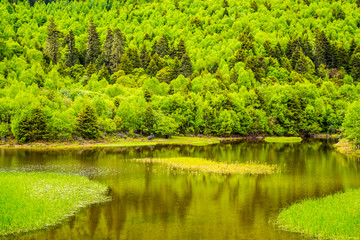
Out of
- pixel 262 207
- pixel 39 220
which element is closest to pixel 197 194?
pixel 262 207

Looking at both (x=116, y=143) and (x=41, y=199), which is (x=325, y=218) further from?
(x=116, y=143)

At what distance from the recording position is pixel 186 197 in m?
40.8

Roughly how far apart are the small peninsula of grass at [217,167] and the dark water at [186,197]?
333 centimetres

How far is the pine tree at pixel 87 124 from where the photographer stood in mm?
107125

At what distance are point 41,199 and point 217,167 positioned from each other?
33.1m

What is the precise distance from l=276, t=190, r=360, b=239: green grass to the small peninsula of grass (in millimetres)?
20565

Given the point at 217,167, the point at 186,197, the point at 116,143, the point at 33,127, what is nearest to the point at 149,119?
the point at 116,143

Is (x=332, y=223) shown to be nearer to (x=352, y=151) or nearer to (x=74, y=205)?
(x=74, y=205)

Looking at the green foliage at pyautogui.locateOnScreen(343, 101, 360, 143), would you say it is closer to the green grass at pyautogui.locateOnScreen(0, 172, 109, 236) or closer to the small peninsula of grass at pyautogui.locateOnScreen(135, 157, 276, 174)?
the small peninsula of grass at pyautogui.locateOnScreen(135, 157, 276, 174)

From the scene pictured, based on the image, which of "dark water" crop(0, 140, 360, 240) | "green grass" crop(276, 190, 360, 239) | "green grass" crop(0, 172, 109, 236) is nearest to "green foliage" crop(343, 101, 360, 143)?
"dark water" crop(0, 140, 360, 240)

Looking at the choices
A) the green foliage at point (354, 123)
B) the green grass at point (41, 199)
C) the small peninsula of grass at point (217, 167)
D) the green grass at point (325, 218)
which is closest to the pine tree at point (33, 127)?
the small peninsula of grass at point (217, 167)

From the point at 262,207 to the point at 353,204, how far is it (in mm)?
8954

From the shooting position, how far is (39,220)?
3023 cm

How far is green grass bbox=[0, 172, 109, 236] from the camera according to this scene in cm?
2956
